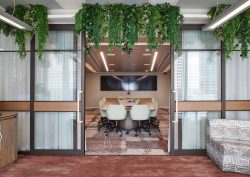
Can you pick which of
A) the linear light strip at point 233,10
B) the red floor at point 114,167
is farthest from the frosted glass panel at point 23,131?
the linear light strip at point 233,10

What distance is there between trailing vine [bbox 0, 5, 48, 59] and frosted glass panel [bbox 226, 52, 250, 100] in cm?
398

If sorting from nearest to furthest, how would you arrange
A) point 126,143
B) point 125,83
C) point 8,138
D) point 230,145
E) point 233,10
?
point 233,10, point 230,145, point 8,138, point 126,143, point 125,83

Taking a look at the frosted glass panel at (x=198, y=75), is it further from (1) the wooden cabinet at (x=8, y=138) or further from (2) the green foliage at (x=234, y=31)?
(1) the wooden cabinet at (x=8, y=138)

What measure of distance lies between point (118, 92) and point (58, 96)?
1361 cm

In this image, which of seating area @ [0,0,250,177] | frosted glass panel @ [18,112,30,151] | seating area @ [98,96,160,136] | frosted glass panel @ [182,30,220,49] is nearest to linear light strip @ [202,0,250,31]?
seating area @ [0,0,250,177]

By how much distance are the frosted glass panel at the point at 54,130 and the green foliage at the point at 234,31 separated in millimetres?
3496

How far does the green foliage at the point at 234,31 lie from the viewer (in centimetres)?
505

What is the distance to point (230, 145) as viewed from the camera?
4.51 meters

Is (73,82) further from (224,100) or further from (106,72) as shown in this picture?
(106,72)

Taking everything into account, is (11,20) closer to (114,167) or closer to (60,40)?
(60,40)

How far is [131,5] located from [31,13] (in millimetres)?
1981

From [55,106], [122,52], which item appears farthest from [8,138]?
[122,52]

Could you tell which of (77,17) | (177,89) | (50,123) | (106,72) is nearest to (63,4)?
(77,17)

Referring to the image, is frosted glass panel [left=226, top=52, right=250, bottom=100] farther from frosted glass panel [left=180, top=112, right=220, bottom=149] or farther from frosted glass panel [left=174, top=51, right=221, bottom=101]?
frosted glass panel [left=180, top=112, right=220, bottom=149]
